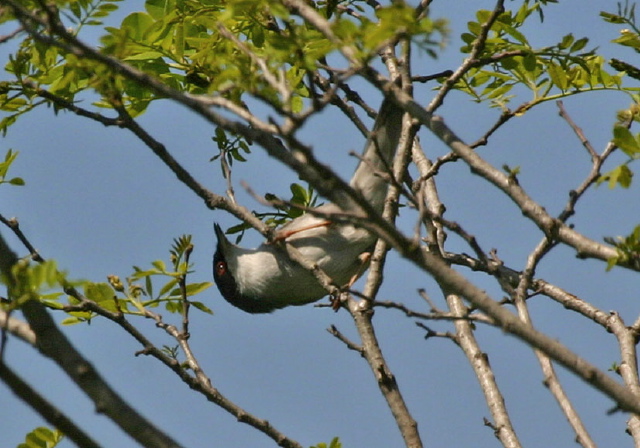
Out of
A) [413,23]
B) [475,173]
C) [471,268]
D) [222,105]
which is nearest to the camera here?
[413,23]

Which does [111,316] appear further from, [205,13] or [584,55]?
[584,55]

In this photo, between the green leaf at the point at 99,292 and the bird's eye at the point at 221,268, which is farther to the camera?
the bird's eye at the point at 221,268

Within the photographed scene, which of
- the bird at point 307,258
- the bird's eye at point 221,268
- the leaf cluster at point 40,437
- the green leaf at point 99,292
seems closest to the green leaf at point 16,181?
the green leaf at point 99,292

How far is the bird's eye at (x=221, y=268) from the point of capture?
8.44 metres

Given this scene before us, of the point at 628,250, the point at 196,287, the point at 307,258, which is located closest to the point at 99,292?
the point at 196,287

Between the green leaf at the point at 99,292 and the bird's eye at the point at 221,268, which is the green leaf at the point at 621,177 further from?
the bird's eye at the point at 221,268

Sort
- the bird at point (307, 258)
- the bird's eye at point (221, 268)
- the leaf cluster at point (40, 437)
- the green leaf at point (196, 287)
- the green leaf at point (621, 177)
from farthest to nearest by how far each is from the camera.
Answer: the bird's eye at point (221, 268) → the bird at point (307, 258) → the green leaf at point (196, 287) → the leaf cluster at point (40, 437) → the green leaf at point (621, 177)

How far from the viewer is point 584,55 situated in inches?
184

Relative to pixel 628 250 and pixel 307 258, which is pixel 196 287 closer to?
pixel 307 258

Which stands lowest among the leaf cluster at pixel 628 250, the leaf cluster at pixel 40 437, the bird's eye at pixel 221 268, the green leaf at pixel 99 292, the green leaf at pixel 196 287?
the leaf cluster at pixel 40 437

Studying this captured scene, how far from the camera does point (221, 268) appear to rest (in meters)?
8.47

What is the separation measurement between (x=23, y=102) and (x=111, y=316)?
1339 millimetres

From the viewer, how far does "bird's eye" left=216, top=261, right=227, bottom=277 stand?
8438mm

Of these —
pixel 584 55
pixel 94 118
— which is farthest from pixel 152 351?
pixel 584 55
